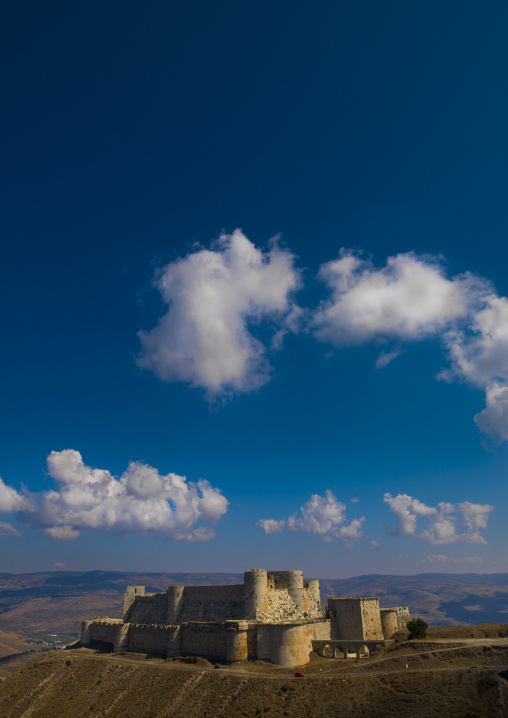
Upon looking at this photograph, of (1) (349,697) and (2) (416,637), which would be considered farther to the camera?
(2) (416,637)

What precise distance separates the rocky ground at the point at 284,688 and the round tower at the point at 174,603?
10.5 metres

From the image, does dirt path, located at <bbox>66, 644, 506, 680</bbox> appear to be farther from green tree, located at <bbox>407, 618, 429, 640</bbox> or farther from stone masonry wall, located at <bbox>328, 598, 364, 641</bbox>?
green tree, located at <bbox>407, 618, 429, 640</bbox>

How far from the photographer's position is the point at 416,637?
81.0 meters

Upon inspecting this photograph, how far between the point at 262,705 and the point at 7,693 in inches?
2313

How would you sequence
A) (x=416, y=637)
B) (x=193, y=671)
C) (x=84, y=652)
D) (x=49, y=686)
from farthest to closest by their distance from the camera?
(x=84, y=652)
(x=49, y=686)
(x=416, y=637)
(x=193, y=671)

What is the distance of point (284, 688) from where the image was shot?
63438 millimetres

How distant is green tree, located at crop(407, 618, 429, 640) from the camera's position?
265ft

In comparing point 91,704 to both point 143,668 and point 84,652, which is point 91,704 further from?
point 84,652

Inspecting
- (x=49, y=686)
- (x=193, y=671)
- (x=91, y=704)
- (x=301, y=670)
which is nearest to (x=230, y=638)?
(x=193, y=671)

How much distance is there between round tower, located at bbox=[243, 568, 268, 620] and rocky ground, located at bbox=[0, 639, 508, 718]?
11095mm

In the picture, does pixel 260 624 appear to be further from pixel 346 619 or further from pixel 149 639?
pixel 149 639

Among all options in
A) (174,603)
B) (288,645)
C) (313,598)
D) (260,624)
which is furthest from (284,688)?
(174,603)

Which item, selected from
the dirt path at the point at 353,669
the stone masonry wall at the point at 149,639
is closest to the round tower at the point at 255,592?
the dirt path at the point at 353,669

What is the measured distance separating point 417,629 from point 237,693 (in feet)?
116
